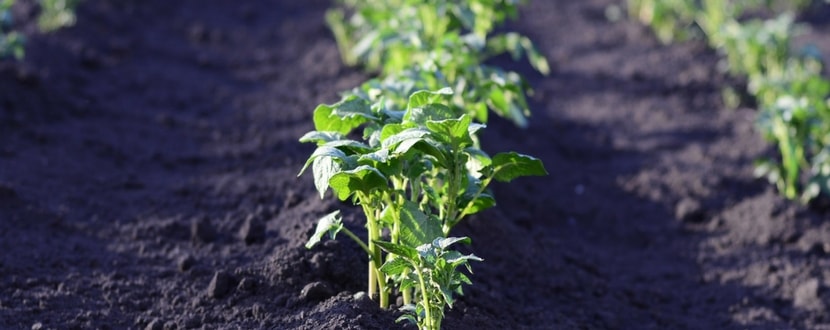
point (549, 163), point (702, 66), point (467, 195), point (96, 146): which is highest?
point (702, 66)

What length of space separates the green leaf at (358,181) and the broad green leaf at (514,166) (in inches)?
16.2

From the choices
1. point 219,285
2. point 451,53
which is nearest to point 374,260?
point 219,285

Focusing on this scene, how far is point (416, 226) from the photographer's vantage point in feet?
9.86

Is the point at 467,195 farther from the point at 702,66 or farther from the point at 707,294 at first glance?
the point at 702,66

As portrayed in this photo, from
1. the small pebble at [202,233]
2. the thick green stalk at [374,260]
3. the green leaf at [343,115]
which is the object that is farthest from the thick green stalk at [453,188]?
the small pebble at [202,233]

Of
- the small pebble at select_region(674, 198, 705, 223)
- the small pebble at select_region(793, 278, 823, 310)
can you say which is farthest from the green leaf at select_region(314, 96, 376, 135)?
the small pebble at select_region(674, 198, 705, 223)

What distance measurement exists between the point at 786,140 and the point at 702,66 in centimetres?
247

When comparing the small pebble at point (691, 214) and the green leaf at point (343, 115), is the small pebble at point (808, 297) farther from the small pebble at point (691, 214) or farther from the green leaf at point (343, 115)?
the green leaf at point (343, 115)

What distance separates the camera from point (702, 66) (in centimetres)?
749

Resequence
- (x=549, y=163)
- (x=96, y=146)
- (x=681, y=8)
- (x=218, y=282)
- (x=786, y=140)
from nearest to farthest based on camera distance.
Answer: (x=218, y=282)
(x=786, y=140)
(x=96, y=146)
(x=549, y=163)
(x=681, y=8)

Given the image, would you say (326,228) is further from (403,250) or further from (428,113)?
(428,113)

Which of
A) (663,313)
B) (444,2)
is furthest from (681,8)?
(663,313)

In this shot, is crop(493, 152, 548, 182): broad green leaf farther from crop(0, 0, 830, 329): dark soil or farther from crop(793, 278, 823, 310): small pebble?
crop(793, 278, 823, 310): small pebble

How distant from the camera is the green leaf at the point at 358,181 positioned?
2.89 metres
